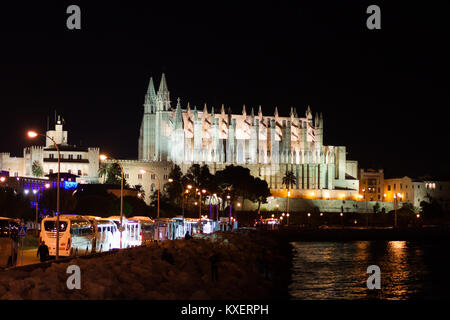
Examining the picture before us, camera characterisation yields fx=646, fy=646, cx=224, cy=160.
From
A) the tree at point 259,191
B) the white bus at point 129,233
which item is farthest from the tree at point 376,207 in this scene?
the white bus at point 129,233

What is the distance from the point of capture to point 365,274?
133 ft

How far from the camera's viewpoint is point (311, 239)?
267ft

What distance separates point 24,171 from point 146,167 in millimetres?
20768

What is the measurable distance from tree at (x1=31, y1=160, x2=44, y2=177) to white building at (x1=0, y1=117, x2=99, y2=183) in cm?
18

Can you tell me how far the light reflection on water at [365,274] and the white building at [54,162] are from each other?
56511 millimetres

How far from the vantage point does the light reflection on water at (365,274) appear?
31.6 m

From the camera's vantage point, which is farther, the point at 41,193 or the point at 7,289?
the point at 41,193

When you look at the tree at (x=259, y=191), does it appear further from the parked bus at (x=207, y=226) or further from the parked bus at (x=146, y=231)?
the parked bus at (x=146, y=231)

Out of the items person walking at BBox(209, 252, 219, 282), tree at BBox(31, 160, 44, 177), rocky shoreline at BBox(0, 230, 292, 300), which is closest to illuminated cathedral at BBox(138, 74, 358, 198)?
tree at BBox(31, 160, 44, 177)

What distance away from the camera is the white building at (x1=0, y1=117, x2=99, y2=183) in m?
108

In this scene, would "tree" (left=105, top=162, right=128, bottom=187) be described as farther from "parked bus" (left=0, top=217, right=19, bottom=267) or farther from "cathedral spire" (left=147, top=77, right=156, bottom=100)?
"parked bus" (left=0, top=217, right=19, bottom=267)

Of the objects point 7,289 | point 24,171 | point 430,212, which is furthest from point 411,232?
point 7,289

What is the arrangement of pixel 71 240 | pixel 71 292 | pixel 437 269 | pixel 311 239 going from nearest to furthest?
pixel 71 292 < pixel 71 240 < pixel 437 269 < pixel 311 239

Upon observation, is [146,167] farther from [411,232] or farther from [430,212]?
[430,212]
